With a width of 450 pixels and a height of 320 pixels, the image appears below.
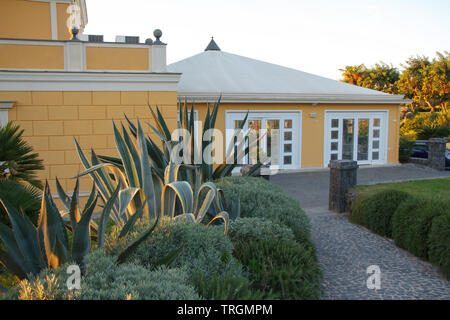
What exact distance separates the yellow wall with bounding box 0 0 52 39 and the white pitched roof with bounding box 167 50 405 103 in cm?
444

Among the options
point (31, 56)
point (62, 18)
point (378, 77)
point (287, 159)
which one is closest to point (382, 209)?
point (31, 56)

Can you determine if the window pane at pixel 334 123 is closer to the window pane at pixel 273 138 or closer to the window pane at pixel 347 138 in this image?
the window pane at pixel 347 138

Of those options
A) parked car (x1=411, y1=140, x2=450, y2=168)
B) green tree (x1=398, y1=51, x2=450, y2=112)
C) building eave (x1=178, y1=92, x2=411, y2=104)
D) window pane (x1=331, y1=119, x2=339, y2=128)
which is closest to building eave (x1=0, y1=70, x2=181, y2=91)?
building eave (x1=178, y1=92, x2=411, y2=104)

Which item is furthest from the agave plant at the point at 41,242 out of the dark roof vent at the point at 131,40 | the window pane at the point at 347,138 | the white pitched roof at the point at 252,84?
the window pane at the point at 347,138

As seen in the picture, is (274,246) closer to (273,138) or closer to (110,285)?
(110,285)

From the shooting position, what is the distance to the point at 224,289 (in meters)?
2.69

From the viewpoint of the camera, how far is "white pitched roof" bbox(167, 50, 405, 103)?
1332cm

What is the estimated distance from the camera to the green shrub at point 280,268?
332 centimetres

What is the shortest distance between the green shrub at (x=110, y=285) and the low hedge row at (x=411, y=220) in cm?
347

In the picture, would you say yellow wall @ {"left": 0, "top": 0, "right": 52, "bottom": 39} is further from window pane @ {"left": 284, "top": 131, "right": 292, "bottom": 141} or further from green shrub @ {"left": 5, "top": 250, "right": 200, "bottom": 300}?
green shrub @ {"left": 5, "top": 250, "right": 200, "bottom": 300}

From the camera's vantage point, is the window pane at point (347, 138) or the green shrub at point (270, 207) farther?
the window pane at point (347, 138)

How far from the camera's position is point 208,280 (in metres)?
2.99

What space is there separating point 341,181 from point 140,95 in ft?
16.2
